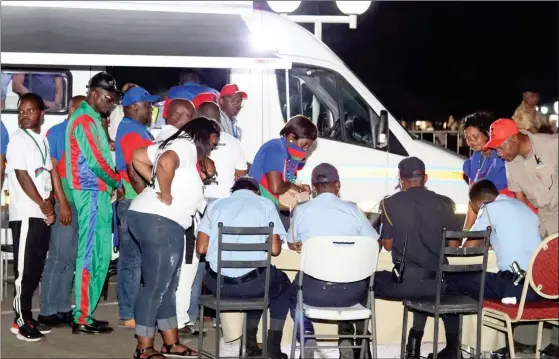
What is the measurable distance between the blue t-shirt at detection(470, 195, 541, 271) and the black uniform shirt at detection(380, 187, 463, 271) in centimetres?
29

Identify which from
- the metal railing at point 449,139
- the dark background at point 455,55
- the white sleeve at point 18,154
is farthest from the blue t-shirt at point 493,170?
the dark background at point 455,55

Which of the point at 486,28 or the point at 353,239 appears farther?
the point at 486,28

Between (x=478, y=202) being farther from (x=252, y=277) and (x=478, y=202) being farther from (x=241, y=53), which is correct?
(x=241, y=53)

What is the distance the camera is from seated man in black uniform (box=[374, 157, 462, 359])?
→ 618 centimetres

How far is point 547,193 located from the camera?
6949 millimetres

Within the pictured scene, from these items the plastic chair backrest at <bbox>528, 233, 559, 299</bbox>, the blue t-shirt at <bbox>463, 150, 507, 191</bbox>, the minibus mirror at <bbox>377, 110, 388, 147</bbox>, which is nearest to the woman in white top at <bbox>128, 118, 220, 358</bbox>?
the plastic chair backrest at <bbox>528, 233, 559, 299</bbox>

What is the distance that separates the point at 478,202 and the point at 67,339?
3195mm

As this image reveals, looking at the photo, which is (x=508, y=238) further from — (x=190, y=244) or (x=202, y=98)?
(x=202, y=98)

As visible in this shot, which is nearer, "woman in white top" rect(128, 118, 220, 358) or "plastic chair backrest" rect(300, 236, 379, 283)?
"plastic chair backrest" rect(300, 236, 379, 283)

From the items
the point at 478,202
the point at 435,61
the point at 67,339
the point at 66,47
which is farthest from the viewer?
the point at 435,61

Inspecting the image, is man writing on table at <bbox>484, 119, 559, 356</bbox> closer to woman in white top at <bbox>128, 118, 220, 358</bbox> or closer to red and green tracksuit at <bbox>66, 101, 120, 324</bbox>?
woman in white top at <bbox>128, 118, 220, 358</bbox>

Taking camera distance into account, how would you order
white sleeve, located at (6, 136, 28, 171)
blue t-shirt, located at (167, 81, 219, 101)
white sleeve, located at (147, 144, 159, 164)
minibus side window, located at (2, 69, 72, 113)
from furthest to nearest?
minibus side window, located at (2, 69, 72, 113), blue t-shirt, located at (167, 81, 219, 101), white sleeve, located at (6, 136, 28, 171), white sleeve, located at (147, 144, 159, 164)

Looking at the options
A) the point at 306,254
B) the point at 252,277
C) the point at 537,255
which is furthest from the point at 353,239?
the point at 537,255

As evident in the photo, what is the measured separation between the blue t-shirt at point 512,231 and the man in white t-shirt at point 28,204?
3.30m
